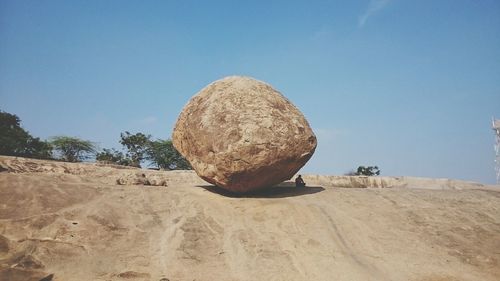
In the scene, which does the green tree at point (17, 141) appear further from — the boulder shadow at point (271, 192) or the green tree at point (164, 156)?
the boulder shadow at point (271, 192)

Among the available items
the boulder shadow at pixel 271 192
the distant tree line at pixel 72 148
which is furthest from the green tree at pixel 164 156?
the boulder shadow at pixel 271 192

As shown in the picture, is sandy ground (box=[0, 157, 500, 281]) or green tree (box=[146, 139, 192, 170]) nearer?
sandy ground (box=[0, 157, 500, 281])

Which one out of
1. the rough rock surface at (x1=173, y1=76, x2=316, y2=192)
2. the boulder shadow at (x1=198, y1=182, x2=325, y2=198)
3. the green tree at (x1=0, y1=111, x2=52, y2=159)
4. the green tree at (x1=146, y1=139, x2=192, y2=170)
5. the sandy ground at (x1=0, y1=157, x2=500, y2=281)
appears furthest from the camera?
the green tree at (x1=146, y1=139, x2=192, y2=170)

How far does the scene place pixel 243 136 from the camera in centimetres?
673

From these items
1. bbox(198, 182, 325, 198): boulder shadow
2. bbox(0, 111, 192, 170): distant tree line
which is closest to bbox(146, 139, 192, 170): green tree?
bbox(0, 111, 192, 170): distant tree line

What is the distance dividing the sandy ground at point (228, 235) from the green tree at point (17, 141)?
15797mm

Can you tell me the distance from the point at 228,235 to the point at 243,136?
1768 mm

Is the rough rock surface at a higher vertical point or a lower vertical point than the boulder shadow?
higher

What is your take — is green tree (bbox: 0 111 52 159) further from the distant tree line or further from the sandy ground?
the sandy ground

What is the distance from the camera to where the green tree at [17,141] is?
65.8 ft

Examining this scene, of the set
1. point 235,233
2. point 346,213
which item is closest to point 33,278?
point 235,233

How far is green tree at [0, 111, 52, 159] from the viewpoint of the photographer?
20.1m

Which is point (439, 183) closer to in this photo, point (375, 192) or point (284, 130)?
point (375, 192)

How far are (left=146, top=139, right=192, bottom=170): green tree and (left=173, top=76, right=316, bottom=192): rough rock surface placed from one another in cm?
2215
